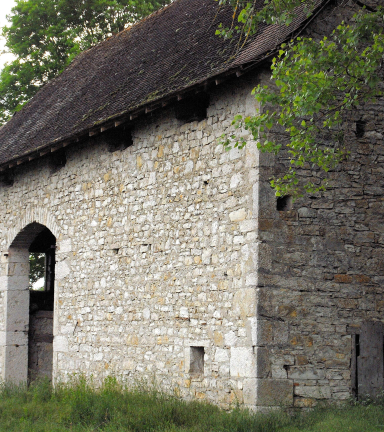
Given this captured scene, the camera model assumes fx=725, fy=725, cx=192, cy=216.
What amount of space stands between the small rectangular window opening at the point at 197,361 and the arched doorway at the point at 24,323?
482 cm

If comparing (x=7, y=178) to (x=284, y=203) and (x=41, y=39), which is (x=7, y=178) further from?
(x=41, y=39)

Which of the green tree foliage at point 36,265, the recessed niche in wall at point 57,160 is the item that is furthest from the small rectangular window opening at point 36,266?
the recessed niche in wall at point 57,160

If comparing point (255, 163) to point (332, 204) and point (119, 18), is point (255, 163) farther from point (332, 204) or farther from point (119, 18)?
point (119, 18)

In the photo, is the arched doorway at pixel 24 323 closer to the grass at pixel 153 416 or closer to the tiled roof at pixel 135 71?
the tiled roof at pixel 135 71

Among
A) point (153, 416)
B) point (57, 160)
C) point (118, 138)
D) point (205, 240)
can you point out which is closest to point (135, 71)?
point (118, 138)

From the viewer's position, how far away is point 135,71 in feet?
39.5

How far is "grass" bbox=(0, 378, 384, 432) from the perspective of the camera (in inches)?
303

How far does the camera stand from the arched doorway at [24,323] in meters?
13.0

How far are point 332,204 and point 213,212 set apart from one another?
1.47 meters

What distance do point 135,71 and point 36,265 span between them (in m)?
10.9

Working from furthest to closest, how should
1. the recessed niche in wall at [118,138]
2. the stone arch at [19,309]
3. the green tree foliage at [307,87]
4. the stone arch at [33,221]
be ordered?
the stone arch at [19,309] < the stone arch at [33,221] < the recessed niche in wall at [118,138] < the green tree foliage at [307,87]

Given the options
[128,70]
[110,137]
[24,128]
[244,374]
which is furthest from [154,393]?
[24,128]

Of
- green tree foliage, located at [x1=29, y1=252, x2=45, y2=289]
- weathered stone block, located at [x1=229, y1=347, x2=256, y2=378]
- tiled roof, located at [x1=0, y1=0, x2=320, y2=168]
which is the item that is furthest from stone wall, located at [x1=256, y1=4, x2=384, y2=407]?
green tree foliage, located at [x1=29, y1=252, x2=45, y2=289]

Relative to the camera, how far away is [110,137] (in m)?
11.0
